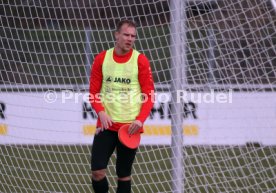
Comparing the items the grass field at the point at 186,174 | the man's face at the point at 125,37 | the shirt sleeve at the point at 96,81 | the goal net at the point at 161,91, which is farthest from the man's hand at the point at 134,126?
the grass field at the point at 186,174

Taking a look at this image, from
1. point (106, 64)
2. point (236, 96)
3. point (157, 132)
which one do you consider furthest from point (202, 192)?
point (157, 132)

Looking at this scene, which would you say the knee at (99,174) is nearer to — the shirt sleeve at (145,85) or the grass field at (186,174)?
the shirt sleeve at (145,85)

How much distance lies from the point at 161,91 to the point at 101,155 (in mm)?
3543

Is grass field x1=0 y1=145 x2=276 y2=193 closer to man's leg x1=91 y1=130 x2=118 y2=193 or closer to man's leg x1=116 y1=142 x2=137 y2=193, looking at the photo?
man's leg x1=116 y1=142 x2=137 y2=193

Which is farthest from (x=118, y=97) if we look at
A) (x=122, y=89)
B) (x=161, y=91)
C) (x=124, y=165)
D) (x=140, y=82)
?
(x=161, y=91)

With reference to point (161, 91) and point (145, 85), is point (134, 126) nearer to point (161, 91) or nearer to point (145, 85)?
point (145, 85)

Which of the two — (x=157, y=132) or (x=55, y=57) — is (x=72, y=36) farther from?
(x=157, y=132)

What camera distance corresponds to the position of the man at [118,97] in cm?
525

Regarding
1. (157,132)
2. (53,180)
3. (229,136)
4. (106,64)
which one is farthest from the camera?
(157,132)

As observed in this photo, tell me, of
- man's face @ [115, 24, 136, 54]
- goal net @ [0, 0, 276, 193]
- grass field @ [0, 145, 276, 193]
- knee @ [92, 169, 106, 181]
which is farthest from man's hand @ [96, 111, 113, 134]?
grass field @ [0, 145, 276, 193]

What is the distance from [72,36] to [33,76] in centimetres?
70

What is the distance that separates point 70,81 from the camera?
302 inches


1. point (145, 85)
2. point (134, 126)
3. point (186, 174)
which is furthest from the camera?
point (186, 174)

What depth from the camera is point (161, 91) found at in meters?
8.71
